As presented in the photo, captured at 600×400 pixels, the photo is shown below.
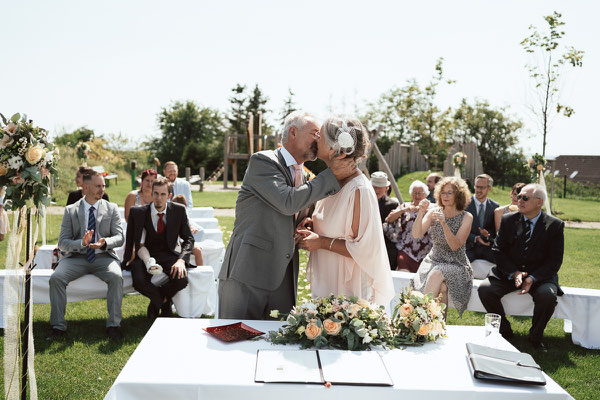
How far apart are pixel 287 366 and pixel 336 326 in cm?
38

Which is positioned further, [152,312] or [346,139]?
[152,312]

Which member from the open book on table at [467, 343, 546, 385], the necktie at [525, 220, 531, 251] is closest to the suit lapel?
the open book on table at [467, 343, 546, 385]

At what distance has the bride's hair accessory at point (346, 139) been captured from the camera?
306cm

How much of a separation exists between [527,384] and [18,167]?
10.9 ft

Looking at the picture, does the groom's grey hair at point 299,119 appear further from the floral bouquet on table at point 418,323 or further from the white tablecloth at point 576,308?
the white tablecloth at point 576,308

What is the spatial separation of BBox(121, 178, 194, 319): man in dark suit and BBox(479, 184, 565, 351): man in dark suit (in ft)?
12.2

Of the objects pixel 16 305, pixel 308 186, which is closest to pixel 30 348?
pixel 16 305

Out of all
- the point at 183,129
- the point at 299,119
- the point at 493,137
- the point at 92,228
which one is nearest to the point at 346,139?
the point at 299,119

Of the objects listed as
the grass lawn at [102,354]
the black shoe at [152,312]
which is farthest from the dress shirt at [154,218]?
the grass lawn at [102,354]

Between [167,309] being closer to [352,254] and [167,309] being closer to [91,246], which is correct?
[91,246]

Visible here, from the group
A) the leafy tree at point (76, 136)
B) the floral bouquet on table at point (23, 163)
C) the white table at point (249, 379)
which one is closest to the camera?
the white table at point (249, 379)

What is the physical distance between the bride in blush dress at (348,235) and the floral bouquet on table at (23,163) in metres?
1.85

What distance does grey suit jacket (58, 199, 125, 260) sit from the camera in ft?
20.5

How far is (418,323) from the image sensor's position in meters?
2.94
